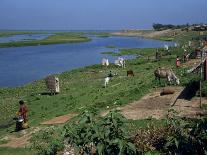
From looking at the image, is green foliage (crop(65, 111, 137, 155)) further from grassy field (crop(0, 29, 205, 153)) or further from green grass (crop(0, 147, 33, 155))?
grassy field (crop(0, 29, 205, 153))

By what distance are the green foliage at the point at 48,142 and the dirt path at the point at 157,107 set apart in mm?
3297

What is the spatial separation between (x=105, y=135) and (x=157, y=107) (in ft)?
33.2

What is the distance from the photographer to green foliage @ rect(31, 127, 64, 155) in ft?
40.8

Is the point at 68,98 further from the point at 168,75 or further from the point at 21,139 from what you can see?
the point at 21,139

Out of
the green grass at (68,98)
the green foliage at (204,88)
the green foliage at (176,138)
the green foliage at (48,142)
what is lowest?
the green grass at (68,98)

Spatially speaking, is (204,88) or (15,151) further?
(204,88)

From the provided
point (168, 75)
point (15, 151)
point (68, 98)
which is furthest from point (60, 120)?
point (68, 98)

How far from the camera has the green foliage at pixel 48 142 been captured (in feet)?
40.8

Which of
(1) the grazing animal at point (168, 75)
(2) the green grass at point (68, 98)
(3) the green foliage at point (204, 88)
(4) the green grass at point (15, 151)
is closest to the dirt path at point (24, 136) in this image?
(4) the green grass at point (15, 151)

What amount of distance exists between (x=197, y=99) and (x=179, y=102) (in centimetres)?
78

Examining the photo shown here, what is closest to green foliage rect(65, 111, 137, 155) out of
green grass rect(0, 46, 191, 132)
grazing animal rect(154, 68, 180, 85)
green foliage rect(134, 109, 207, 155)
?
green foliage rect(134, 109, 207, 155)

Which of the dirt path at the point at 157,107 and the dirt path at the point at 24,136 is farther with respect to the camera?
the dirt path at the point at 157,107

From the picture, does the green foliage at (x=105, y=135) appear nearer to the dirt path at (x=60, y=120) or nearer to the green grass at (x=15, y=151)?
the green grass at (x=15, y=151)

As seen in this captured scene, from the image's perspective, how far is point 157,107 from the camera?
18.5 meters
